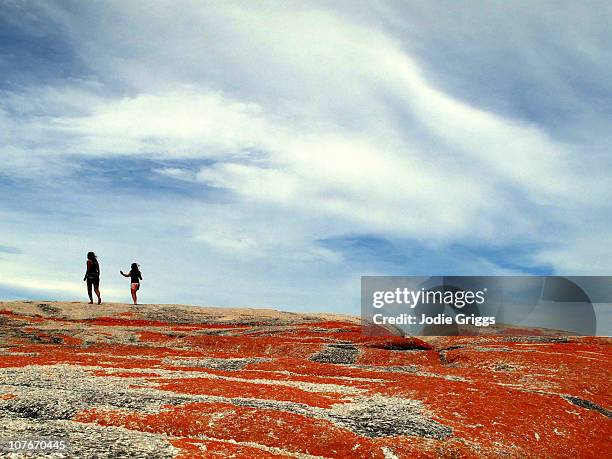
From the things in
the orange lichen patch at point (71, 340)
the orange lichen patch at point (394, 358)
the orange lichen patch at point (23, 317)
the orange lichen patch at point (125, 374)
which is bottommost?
the orange lichen patch at point (394, 358)

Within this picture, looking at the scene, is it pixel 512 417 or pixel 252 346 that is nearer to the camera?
pixel 512 417

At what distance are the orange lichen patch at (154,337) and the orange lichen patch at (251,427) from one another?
114ft

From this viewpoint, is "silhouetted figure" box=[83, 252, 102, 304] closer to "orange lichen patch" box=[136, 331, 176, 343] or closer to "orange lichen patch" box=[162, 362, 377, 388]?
"orange lichen patch" box=[136, 331, 176, 343]

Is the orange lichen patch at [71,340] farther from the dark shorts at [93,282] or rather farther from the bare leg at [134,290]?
the bare leg at [134,290]

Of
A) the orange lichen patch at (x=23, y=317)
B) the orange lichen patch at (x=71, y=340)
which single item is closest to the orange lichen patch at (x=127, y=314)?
the orange lichen patch at (x=23, y=317)

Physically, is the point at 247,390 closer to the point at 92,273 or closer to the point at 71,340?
the point at 71,340

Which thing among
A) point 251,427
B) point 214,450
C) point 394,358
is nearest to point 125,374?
point 251,427

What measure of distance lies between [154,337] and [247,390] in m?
32.9

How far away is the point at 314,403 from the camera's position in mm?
24141

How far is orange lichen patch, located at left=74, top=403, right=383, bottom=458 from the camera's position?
62.1ft

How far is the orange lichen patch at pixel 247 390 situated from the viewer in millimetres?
24891

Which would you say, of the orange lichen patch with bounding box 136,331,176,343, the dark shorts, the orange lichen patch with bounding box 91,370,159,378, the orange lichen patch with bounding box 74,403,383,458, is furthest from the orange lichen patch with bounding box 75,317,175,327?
the orange lichen patch with bounding box 74,403,383,458

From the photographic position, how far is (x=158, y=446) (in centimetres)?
1722

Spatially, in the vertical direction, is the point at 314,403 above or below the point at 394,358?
above
